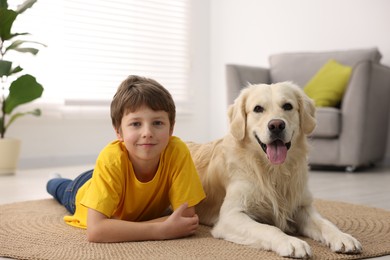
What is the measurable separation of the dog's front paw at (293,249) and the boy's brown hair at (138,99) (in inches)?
27.8

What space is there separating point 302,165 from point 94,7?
4.97m

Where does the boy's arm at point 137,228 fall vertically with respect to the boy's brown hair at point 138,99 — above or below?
below

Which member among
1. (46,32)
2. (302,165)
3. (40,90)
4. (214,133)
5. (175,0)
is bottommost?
(214,133)

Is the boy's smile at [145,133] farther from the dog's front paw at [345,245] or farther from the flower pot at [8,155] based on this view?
the flower pot at [8,155]

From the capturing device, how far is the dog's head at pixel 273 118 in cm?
201

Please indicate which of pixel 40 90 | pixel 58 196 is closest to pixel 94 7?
pixel 40 90

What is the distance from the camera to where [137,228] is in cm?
193

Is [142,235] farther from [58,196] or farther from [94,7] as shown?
[94,7]

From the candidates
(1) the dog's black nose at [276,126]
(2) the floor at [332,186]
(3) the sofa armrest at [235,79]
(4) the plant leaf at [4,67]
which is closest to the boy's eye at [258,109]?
(1) the dog's black nose at [276,126]

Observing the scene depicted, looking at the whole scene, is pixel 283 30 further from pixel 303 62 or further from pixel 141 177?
pixel 141 177

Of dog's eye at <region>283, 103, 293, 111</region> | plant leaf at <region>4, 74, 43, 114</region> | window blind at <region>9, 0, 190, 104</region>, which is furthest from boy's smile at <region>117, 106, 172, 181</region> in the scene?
window blind at <region>9, 0, 190, 104</region>

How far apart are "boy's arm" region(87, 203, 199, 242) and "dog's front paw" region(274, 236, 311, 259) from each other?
427mm

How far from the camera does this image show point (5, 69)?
3980 millimetres

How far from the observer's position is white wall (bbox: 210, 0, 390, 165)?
580 cm
